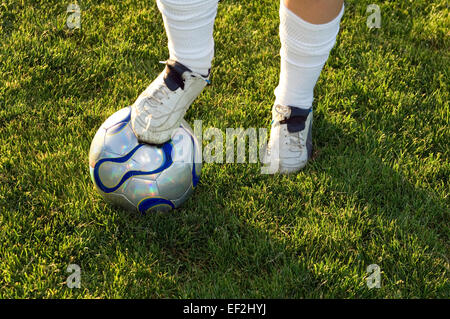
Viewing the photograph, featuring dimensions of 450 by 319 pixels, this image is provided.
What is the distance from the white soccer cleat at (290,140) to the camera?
2945 millimetres

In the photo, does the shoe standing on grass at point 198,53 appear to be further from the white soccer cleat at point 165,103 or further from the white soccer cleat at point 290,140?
the white soccer cleat at point 290,140

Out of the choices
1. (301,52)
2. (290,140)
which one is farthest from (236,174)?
(301,52)

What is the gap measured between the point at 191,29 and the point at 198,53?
13 cm

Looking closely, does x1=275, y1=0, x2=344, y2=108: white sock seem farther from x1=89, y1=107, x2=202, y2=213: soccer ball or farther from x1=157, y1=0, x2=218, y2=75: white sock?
x1=89, y1=107, x2=202, y2=213: soccer ball

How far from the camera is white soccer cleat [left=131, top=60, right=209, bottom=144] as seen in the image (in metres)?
2.58

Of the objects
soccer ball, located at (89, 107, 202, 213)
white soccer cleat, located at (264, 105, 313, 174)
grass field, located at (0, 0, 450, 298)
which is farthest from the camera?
white soccer cleat, located at (264, 105, 313, 174)

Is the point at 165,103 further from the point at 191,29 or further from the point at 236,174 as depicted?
the point at 236,174

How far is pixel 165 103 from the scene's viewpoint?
2.59m

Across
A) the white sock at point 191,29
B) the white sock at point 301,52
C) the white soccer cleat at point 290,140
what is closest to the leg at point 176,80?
the white sock at point 191,29

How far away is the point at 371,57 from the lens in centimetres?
375

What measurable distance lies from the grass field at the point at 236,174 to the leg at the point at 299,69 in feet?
0.47

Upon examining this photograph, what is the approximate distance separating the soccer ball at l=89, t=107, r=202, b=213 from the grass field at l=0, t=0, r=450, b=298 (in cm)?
12

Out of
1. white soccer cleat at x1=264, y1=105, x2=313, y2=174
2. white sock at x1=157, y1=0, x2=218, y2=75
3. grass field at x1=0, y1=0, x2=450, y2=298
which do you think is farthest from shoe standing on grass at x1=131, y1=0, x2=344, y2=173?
grass field at x1=0, y1=0, x2=450, y2=298

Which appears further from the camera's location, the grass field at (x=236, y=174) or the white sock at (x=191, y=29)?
the grass field at (x=236, y=174)
